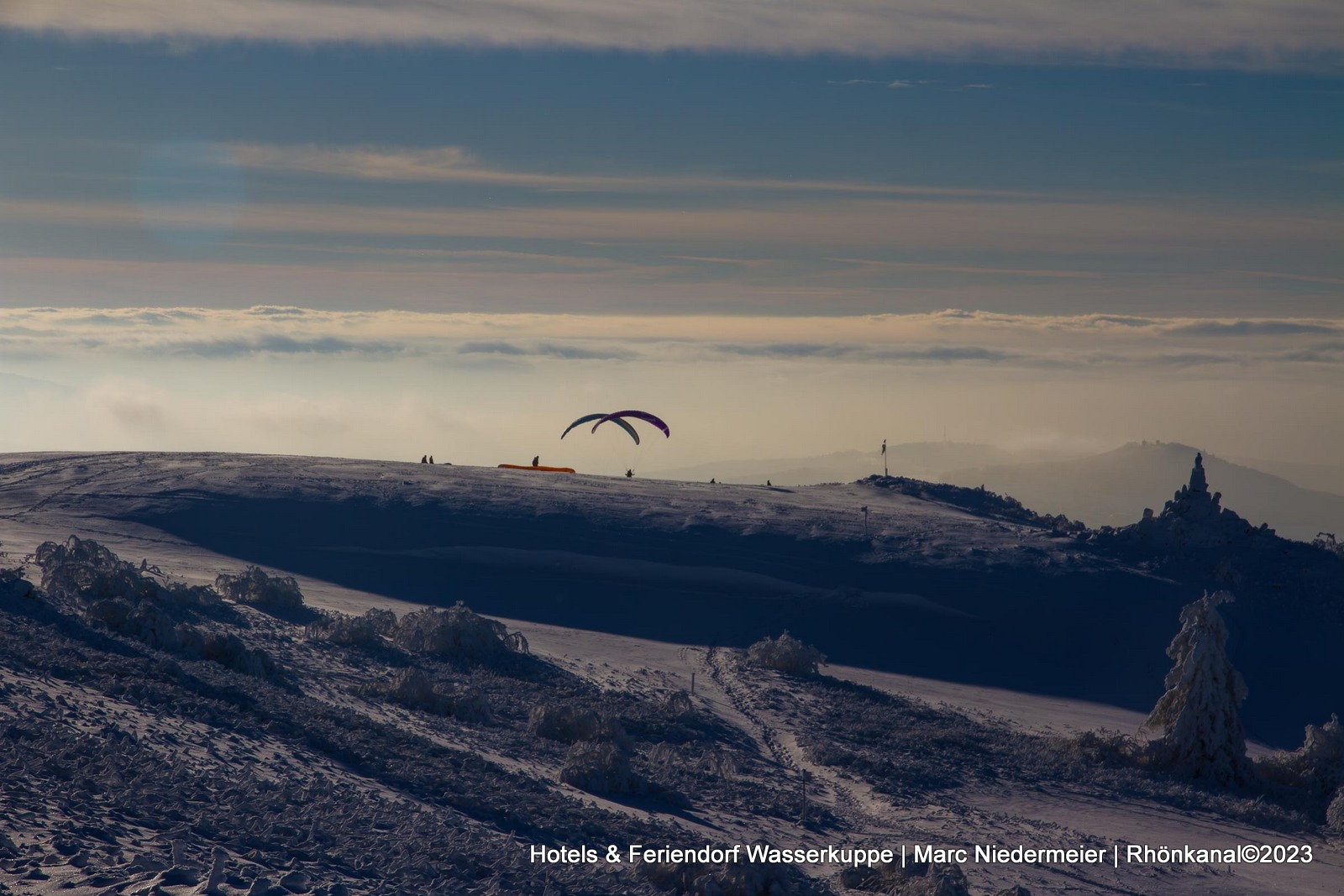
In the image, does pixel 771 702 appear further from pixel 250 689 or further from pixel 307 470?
pixel 307 470

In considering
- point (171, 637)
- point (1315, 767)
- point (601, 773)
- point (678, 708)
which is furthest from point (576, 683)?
point (1315, 767)

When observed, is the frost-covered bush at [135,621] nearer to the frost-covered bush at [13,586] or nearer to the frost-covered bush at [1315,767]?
the frost-covered bush at [13,586]

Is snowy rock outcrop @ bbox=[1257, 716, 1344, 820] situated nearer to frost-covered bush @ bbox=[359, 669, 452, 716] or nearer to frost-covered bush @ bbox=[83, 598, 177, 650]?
frost-covered bush @ bbox=[359, 669, 452, 716]

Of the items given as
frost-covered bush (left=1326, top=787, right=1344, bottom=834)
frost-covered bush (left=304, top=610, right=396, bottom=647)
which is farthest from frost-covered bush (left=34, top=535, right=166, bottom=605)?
frost-covered bush (left=1326, top=787, right=1344, bottom=834)

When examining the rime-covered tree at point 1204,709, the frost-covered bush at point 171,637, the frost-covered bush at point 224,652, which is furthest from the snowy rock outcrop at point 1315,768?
the frost-covered bush at point 171,637

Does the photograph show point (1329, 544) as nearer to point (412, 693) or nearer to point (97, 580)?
point (412, 693)

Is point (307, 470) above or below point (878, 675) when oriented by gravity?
above

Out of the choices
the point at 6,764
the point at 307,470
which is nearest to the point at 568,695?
the point at 6,764
